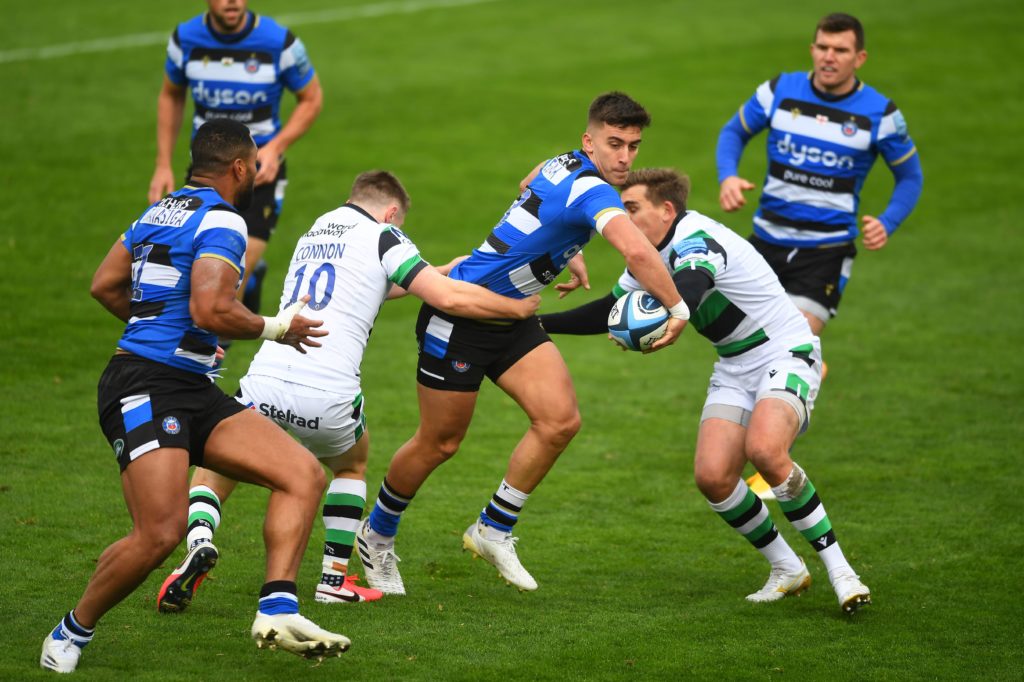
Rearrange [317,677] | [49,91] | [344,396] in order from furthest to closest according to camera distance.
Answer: [49,91], [344,396], [317,677]

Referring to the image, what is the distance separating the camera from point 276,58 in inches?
432

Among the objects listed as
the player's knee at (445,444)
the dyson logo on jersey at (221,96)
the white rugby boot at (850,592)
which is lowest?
the white rugby boot at (850,592)

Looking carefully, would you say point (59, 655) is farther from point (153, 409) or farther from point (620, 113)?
point (620, 113)

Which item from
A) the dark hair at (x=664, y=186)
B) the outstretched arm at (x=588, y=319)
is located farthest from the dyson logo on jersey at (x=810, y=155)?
the outstretched arm at (x=588, y=319)

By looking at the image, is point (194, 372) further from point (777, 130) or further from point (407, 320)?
point (407, 320)

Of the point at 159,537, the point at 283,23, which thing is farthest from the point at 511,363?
the point at 283,23

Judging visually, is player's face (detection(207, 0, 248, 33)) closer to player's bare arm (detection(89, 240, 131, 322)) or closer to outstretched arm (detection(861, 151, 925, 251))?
player's bare arm (detection(89, 240, 131, 322))

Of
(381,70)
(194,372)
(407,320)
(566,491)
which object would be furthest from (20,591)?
(381,70)

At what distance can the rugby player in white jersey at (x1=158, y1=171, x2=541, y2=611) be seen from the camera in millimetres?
6480

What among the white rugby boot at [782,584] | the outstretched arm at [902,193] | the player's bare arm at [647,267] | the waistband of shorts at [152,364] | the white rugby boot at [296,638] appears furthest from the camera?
the outstretched arm at [902,193]

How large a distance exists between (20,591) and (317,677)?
73.3 inches

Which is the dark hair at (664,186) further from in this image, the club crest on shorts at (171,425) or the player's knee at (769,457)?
the club crest on shorts at (171,425)

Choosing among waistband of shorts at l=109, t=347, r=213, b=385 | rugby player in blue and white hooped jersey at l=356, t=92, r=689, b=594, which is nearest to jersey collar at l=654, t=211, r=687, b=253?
rugby player in blue and white hooped jersey at l=356, t=92, r=689, b=594

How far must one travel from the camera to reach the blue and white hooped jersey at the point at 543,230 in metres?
6.64
